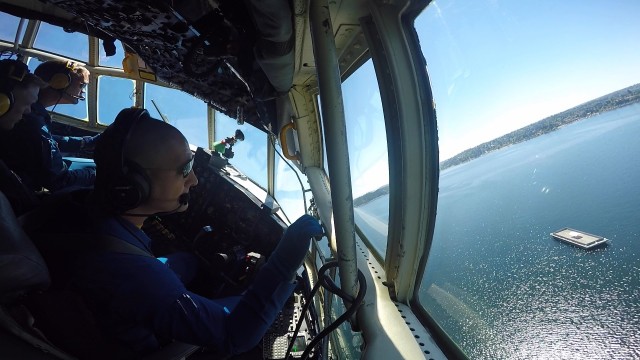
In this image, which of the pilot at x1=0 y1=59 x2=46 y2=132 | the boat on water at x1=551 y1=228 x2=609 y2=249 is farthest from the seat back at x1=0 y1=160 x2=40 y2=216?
the boat on water at x1=551 y1=228 x2=609 y2=249

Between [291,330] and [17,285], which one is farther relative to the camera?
[291,330]

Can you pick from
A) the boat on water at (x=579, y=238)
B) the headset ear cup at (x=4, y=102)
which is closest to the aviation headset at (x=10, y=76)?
the headset ear cup at (x=4, y=102)

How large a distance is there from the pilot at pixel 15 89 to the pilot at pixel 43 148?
0.21 meters

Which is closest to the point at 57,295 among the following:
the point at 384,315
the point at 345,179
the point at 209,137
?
the point at 345,179

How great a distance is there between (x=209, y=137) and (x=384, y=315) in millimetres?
3608

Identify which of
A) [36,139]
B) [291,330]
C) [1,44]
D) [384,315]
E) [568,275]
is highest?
[1,44]

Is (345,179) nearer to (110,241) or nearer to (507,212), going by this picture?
(110,241)

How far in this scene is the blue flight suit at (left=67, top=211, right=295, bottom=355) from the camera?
76cm

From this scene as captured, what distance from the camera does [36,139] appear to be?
172cm

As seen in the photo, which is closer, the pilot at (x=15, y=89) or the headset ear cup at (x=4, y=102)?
the headset ear cup at (x=4, y=102)

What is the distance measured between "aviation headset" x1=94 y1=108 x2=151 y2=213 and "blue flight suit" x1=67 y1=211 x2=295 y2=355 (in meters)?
0.10

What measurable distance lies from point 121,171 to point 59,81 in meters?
2.07

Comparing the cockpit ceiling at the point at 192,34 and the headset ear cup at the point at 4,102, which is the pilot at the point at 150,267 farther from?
the headset ear cup at the point at 4,102

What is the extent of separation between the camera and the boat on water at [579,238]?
77 cm
